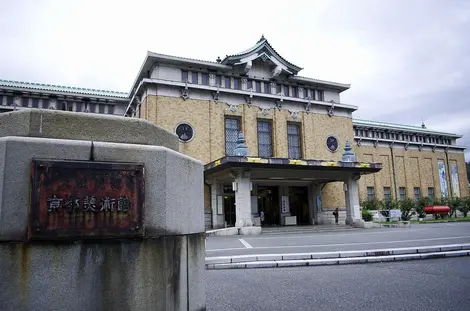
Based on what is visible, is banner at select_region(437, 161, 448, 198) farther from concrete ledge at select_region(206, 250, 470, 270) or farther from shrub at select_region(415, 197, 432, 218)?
concrete ledge at select_region(206, 250, 470, 270)

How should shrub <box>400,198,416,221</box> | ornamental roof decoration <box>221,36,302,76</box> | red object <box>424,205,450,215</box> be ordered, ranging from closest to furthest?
ornamental roof decoration <box>221,36,302,76</box>
shrub <box>400,198,416,221</box>
red object <box>424,205,450,215</box>

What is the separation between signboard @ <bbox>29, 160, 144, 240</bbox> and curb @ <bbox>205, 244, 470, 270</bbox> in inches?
198

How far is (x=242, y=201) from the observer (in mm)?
20531

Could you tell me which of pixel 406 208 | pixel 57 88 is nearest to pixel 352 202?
pixel 406 208

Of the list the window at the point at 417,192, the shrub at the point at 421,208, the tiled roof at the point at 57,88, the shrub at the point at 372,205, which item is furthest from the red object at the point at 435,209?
the tiled roof at the point at 57,88

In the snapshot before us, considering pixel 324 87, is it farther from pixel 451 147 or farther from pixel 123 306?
pixel 123 306

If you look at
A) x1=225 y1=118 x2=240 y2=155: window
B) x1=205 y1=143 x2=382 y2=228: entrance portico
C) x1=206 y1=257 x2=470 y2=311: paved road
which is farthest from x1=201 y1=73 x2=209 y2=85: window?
x1=206 y1=257 x2=470 y2=311: paved road

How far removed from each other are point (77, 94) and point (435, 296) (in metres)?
30.0

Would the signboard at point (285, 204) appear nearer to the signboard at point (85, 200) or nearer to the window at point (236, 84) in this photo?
the window at point (236, 84)

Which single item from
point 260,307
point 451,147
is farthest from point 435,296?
point 451,147

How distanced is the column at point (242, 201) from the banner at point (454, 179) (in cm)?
3727

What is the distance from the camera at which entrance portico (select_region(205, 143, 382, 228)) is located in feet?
67.3

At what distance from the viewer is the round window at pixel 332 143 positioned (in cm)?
3009

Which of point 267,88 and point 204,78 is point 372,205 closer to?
point 267,88
